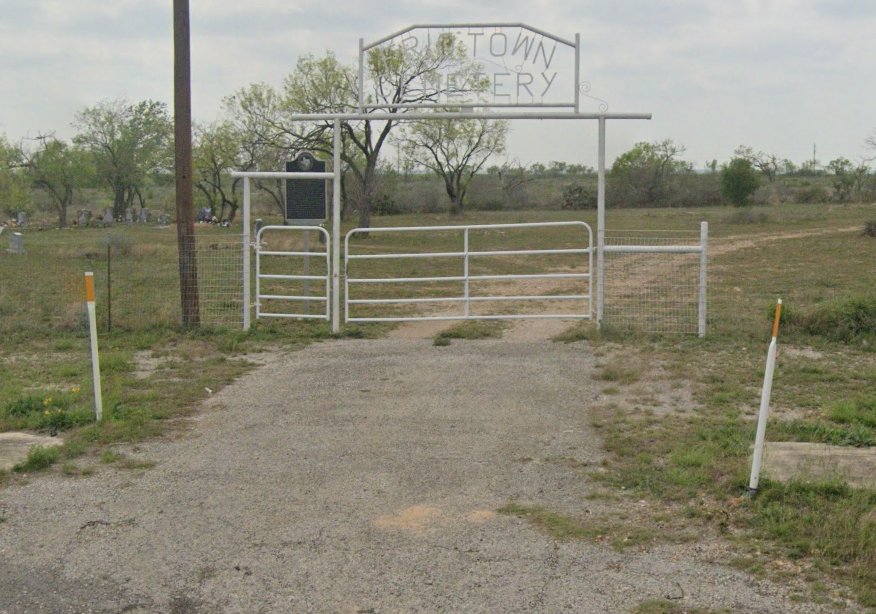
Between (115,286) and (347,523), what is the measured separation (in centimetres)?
1542

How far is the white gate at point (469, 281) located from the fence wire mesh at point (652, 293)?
22.0 inches

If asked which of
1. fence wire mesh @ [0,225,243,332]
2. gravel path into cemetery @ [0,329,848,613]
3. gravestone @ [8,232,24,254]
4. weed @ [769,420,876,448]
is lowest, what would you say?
gravel path into cemetery @ [0,329,848,613]

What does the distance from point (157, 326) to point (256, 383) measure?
4199mm

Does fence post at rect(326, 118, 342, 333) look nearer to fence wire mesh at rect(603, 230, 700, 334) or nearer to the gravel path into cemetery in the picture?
fence wire mesh at rect(603, 230, 700, 334)

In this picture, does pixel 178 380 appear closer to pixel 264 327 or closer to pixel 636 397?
pixel 264 327

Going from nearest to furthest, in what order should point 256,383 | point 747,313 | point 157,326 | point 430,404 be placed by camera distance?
point 430,404 → point 256,383 → point 157,326 → point 747,313

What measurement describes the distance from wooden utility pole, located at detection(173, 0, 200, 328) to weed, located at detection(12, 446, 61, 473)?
650 centimetres

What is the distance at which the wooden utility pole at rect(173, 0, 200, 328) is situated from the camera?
14047mm

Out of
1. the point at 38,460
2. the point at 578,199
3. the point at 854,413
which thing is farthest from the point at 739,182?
the point at 38,460

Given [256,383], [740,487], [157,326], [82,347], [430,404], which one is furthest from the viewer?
[157,326]

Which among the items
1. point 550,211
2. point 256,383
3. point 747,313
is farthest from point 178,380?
point 550,211

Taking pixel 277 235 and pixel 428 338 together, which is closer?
pixel 428 338

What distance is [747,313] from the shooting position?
1549cm

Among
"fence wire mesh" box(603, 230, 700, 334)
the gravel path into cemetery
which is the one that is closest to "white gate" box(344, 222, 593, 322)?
"fence wire mesh" box(603, 230, 700, 334)
